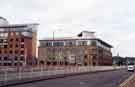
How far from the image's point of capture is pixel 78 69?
68.8m

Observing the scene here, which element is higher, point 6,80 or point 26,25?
point 26,25

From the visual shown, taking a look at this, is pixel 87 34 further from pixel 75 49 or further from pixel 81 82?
pixel 81 82

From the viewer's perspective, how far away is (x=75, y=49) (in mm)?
140250

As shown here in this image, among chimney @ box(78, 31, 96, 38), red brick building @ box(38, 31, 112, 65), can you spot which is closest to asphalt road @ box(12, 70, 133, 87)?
red brick building @ box(38, 31, 112, 65)

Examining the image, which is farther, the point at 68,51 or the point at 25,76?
the point at 68,51

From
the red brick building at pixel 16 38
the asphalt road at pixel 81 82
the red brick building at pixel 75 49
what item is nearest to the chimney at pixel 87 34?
the red brick building at pixel 75 49

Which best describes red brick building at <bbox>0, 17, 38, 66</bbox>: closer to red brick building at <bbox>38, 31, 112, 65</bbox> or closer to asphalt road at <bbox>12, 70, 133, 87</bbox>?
red brick building at <bbox>38, 31, 112, 65</bbox>

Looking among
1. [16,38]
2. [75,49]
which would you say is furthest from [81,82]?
[75,49]

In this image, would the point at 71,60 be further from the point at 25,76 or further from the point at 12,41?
the point at 25,76

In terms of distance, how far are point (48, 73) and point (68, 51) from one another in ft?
307

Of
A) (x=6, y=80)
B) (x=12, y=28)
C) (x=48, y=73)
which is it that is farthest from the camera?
(x=12, y=28)

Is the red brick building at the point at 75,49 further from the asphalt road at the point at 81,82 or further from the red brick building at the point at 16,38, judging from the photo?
the asphalt road at the point at 81,82

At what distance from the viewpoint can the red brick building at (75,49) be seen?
443 feet

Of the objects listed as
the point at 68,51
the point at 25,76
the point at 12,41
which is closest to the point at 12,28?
the point at 12,41
